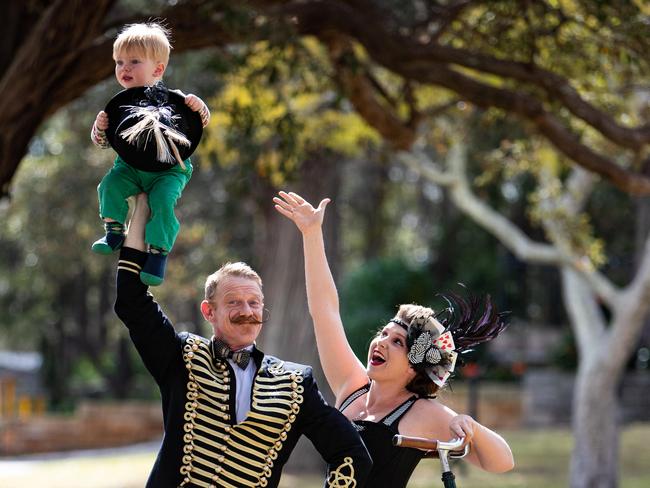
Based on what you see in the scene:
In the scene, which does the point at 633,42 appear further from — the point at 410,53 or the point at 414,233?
the point at 414,233

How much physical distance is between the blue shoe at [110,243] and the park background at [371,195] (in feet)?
9.20

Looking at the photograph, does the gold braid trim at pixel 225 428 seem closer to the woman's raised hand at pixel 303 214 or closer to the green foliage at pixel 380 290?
the woman's raised hand at pixel 303 214

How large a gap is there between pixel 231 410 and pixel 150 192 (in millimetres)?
652

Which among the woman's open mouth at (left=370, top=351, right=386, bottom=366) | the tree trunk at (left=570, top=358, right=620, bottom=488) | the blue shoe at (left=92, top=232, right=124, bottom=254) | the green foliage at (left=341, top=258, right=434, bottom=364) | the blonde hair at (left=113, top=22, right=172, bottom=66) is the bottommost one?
the blue shoe at (left=92, top=232, right=124, bottom=254)

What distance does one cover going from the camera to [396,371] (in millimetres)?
3875

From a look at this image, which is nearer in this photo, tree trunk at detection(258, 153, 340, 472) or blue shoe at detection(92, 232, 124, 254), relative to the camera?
blue shoe at detection(92, 232, 124, 254)

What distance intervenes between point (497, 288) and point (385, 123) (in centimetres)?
1381

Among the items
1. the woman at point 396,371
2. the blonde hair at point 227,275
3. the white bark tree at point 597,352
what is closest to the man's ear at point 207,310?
the blonde hair at point 227,275

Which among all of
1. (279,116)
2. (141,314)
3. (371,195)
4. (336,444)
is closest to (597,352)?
(279,116)

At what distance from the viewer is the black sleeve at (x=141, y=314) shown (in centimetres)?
323

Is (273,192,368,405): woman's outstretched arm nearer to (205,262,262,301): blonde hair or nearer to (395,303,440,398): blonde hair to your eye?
(395,303,440,398): blonde hair

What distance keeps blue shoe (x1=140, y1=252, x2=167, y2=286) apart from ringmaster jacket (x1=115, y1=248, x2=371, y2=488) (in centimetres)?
14

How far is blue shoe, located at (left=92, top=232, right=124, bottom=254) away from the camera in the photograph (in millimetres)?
3270

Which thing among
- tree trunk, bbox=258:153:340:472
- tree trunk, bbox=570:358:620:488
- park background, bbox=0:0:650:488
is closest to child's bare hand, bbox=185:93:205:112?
park background, bbox=0:0:650:488
